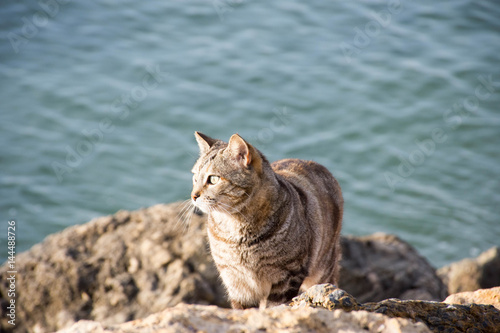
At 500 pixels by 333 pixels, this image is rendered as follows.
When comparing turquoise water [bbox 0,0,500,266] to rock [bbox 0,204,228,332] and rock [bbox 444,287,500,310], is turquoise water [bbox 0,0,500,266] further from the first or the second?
rock [bbox 444,287,500,310]

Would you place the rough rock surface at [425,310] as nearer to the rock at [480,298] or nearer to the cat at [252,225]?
the rock at [480,298]

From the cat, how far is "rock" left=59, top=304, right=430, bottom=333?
5.91 feet

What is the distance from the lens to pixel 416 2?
17.1 metres

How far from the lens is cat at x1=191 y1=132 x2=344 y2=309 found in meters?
5.03

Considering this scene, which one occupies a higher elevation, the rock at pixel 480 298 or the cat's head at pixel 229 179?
the cat's head at pixel 229 179

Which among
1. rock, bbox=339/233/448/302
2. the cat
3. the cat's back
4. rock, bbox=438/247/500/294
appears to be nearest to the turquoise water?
rock, bbox=438/247/500/294

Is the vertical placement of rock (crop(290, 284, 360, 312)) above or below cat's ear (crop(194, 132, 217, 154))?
below

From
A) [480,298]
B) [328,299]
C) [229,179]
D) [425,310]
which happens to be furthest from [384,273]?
[328,299]

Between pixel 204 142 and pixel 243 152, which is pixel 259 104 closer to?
pixel 204 142

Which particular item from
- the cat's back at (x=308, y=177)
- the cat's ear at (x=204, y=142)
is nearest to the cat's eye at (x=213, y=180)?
the cat's ear at (x=204, y=142)

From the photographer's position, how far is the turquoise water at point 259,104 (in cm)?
1246

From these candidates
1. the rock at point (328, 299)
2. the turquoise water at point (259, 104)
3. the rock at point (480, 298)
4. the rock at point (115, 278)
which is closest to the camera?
the rock at point (328, 299)

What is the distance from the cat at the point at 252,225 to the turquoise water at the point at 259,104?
712cm

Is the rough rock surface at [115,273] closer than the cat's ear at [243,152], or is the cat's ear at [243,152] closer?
the cat's ear at [243,152]
